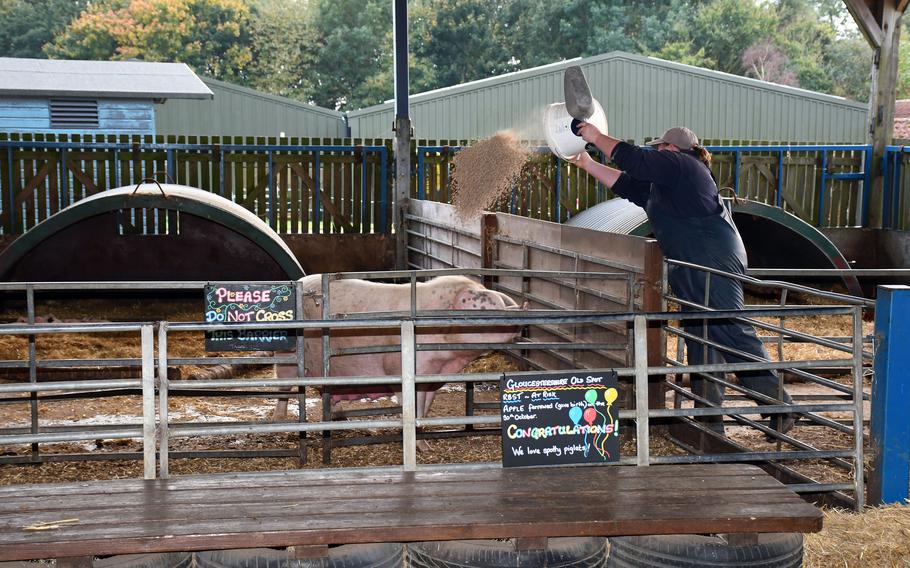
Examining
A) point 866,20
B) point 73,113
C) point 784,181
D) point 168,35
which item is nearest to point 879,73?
point 866,20

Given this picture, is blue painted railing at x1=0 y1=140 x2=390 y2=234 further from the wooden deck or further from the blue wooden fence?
the wooden deck

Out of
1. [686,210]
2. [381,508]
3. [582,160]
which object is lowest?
[381,508]

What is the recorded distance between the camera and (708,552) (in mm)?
3541

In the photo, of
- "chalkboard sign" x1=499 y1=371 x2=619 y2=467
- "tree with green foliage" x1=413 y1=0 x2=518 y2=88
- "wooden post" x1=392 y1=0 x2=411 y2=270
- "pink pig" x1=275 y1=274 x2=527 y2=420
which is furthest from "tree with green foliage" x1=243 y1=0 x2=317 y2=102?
"chalkboard sign" x1=499 y1=371 x2=619 y2=467

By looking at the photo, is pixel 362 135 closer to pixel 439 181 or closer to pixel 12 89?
pixel 12 89

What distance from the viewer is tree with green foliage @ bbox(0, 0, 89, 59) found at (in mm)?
44156

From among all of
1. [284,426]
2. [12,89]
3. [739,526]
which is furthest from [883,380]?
[12,89]

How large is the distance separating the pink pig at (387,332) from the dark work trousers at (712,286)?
1.11 metres

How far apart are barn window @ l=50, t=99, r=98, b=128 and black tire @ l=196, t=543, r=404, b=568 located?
22.3m

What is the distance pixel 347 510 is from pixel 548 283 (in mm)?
4262

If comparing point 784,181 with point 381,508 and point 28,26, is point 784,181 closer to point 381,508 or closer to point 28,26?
point 381,508

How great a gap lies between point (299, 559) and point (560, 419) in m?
1.18

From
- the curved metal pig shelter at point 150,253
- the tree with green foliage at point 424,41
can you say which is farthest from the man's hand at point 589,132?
the tree with green foliage at point 424,41

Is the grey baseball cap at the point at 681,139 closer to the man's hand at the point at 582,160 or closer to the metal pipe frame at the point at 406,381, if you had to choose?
the man's hand at the point at 582,160
